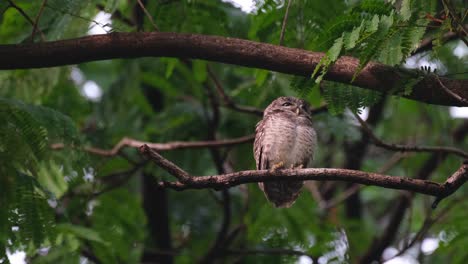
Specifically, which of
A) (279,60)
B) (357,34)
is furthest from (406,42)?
(279,60)

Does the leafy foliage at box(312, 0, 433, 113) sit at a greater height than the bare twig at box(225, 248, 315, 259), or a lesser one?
lesser

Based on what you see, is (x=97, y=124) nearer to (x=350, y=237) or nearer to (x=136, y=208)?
(x=136, y=208)

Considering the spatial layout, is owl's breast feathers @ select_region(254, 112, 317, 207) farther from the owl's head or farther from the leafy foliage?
the leafy foliage

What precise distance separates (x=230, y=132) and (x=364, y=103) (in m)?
3.65

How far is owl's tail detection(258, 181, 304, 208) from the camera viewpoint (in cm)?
650

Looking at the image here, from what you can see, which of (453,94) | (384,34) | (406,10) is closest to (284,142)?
(453,94)

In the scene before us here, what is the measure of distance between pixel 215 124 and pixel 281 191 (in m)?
1.49

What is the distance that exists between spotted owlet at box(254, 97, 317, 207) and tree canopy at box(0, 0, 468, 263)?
0.86 feet

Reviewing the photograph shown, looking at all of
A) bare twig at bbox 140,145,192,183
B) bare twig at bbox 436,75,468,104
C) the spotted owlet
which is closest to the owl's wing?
the spotted owlet

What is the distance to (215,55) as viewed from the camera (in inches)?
180

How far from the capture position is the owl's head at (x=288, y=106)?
21.5 ft

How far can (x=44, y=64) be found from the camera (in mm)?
4617

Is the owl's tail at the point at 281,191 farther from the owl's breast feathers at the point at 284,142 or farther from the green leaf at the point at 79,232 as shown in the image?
the green leaf at the point at 79,232

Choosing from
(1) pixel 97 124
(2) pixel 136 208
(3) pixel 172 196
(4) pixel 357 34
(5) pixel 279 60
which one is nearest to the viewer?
(4) pixel 357 34
